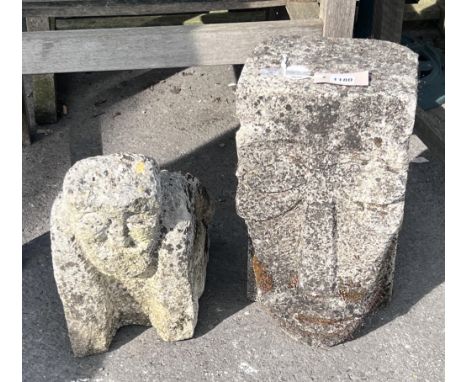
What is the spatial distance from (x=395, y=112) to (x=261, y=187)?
0.52 metres

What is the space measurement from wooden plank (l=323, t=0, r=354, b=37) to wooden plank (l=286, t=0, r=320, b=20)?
1.31 feet

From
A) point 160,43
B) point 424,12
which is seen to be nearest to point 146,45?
point 160,43

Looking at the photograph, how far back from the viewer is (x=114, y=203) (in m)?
2.31

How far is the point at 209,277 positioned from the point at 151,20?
80.4 inches

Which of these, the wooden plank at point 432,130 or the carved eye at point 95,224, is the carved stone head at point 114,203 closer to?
the carved eye at point 95,224

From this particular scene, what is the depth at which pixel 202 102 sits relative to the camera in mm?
4176

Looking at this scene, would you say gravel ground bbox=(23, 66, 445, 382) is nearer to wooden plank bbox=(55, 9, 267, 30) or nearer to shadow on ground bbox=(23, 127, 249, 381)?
shadow on ground bbox=(23, 127, 249, 381)

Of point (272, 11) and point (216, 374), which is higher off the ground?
point (272, 11)

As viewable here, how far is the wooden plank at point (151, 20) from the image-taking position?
14.6 ft

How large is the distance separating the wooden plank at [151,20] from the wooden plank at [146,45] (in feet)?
4.31

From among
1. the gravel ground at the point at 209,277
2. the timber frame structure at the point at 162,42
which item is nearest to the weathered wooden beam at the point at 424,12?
the gravel ground at the point at 209,277

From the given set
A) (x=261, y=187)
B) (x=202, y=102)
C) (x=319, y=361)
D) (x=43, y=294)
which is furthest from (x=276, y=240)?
(x=202, y=102)

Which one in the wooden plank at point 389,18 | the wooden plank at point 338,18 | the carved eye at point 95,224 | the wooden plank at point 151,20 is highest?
the wooden plank at point 338,18

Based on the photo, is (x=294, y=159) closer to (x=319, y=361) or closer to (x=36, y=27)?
(x=319, y=361)
